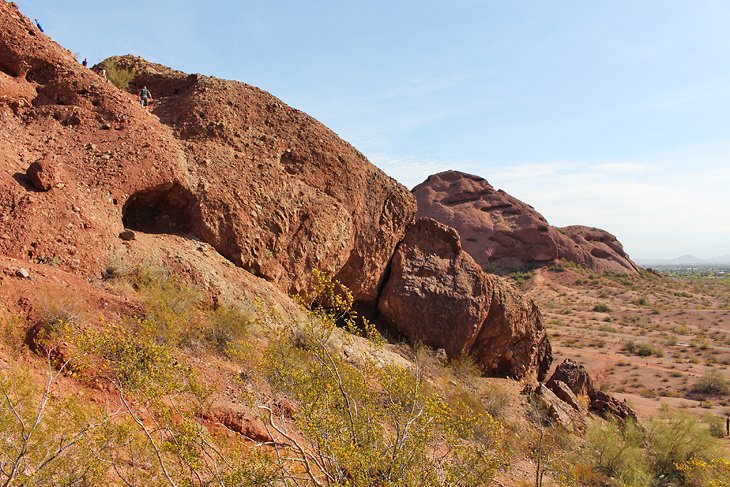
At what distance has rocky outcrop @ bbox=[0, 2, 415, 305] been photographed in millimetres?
9039

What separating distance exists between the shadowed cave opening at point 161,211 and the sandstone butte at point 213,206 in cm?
3

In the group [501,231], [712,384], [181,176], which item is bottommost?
[712,384]

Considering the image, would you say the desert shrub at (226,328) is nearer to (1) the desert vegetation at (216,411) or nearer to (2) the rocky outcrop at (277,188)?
(1) the desert vegetation at (216,411)

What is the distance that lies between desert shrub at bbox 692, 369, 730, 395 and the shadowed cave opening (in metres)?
22.6

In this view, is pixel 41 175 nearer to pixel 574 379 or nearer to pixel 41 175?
pixel 41 175

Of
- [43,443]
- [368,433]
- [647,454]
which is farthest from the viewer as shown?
[647,454]

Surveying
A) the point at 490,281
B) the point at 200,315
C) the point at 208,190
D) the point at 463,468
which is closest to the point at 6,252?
the point at 200,315

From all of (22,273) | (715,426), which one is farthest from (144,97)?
(715,426)

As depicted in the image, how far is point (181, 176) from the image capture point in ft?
37.1

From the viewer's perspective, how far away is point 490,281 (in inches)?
647

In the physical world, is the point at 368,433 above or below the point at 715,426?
above

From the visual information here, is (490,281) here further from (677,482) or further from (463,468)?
(463,468)

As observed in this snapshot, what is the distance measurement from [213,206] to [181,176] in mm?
977

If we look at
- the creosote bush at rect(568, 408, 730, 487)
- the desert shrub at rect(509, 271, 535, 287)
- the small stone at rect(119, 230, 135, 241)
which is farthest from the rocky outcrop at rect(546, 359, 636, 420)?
the desert shrub at rect(509, 271, 535, 287)
